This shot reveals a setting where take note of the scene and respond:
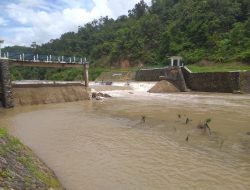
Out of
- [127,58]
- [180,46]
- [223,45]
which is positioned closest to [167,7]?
[127,58]

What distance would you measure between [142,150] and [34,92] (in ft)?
58.6

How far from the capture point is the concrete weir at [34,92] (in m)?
24.0

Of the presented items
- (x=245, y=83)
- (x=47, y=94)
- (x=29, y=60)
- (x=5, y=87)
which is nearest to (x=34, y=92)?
(x=47, y=94)

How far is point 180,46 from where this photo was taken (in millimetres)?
59875

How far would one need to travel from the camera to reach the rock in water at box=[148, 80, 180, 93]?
37000 millimetres

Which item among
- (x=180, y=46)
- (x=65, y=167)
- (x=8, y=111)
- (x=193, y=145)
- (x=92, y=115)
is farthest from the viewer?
(x=180, y=46)

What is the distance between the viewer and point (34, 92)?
1045 inches

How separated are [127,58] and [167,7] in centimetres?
2493

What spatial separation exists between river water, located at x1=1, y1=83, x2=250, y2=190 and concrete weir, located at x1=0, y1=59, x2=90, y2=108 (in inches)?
252

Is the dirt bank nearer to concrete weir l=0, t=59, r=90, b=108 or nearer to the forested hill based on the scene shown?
concrete weir l=0, t=59, r=90, b=108

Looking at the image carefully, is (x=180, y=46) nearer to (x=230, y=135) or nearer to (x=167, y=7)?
(x=167, y=7)

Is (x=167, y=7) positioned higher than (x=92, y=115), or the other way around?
(x=167, y=7)

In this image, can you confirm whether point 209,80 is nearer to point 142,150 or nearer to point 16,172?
point 142,150

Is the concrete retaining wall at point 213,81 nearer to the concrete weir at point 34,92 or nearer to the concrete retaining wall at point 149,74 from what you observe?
the concrete retaining wall at point 149,74
